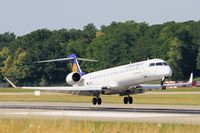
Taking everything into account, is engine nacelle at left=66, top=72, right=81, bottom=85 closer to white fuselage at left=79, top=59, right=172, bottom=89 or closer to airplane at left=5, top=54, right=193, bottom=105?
airplane at left=5, top=54, right=193, bottom=105

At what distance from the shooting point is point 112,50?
160m

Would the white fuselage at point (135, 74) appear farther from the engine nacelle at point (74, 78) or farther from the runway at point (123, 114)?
the runway at point (123, 114)

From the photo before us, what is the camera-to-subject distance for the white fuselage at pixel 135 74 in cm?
5078

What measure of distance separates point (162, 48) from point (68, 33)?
4876cm

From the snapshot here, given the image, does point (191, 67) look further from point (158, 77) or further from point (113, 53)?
point (158, 77)

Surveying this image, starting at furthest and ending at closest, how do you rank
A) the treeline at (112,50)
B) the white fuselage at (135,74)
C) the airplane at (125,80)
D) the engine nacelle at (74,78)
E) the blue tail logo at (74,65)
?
the treeline at (112,50) → the blue tail logo at (74,65) → the engine nacelle at (74,78) → the airplane at (125,80) → the white fuselage at (135,74)

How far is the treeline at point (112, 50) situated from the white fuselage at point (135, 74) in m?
88.0

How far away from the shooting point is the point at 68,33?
19338cm

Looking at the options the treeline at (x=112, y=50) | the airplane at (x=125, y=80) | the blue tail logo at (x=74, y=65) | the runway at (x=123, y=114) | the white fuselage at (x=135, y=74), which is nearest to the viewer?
the runway at (x=123, y=114)

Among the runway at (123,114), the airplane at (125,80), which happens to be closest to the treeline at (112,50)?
the airplane at (125,80)

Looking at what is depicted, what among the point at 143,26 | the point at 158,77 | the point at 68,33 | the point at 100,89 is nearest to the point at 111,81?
the point at 100,89

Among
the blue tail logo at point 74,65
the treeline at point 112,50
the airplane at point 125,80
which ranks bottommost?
the airplane at point 125,80

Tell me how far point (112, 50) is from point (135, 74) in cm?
10819

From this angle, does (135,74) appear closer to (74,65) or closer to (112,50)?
(74,65)
